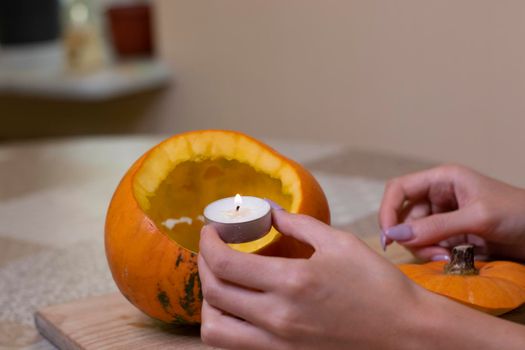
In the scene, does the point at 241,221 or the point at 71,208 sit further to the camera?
the point at 71,208

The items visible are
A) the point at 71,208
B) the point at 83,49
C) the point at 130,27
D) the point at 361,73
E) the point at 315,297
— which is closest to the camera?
the point at 315,297

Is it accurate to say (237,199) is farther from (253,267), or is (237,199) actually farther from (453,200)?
(453,200)

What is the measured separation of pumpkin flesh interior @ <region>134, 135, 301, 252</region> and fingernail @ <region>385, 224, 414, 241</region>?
0.15m

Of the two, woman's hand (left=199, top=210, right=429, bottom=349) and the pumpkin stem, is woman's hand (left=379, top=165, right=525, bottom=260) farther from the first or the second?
woman's hand (left=199, top=210, right=429, bottom=349)

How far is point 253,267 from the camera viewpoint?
53 centimetres

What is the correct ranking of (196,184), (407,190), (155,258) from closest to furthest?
(155,258)
(196,184)
(407,190)

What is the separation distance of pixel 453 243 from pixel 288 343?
1.23 ft

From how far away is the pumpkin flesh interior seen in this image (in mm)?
731

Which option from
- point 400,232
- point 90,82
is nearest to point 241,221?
point 400,232

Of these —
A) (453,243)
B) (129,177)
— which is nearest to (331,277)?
(129,177)

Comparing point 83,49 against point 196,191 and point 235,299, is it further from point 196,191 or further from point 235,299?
point 235,299

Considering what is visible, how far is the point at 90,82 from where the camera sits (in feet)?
8.83

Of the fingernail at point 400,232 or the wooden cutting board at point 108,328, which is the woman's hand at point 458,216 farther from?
the wooden cutting board at point 108,328

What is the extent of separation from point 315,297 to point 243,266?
55mm
